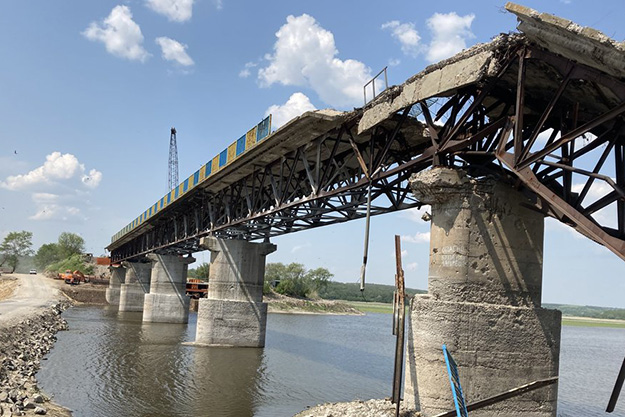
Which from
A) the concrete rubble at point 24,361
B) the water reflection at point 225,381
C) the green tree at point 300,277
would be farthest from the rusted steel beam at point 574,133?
the green tree at point 300,277

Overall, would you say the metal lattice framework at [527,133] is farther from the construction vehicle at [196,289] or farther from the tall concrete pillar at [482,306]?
the construction vehicle at [196,289]

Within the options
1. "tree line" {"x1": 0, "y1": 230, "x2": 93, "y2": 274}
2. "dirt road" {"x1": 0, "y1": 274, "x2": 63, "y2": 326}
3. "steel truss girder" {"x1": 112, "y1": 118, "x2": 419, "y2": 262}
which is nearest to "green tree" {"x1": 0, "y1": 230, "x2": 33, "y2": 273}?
"tree line" {"x1": 0, "y1": 230, "x2": 93, "y2": 274}

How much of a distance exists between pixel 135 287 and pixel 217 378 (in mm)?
49312

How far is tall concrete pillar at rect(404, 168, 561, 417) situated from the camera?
10.8 metres

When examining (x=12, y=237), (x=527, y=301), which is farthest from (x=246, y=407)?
(x=12, y=237)

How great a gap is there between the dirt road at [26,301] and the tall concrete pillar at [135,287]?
25.6ft

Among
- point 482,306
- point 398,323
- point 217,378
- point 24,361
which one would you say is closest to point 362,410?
point 398,323

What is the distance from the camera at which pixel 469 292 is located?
36.4 ft

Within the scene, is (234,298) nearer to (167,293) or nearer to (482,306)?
(167,293)

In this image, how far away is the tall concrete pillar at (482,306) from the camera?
10.8 m

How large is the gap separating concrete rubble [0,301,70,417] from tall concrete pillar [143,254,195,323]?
1061cm

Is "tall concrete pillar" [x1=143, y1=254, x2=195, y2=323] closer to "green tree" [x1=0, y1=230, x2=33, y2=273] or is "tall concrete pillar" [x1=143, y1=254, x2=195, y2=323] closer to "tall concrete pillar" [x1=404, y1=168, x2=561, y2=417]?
"tall concrete pillar" [x1=404, y1=168, x2=561, y2=417]

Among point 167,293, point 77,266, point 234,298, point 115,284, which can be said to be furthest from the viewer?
point 77,266

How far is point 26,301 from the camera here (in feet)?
168
